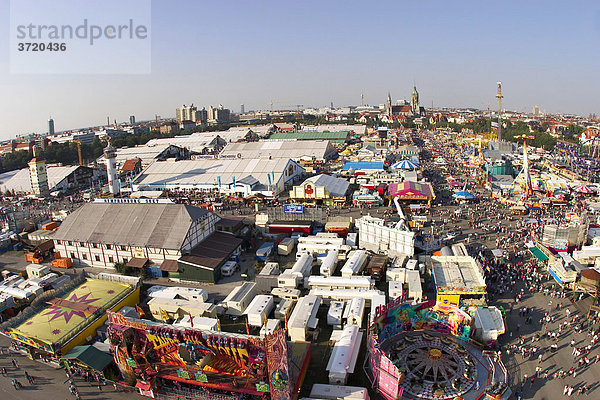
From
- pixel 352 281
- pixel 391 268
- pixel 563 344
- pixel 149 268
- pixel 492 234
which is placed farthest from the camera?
pixel 492 234

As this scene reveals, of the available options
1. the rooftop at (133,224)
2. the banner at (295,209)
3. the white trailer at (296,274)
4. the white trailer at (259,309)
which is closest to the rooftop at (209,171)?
the banner at (295,209)

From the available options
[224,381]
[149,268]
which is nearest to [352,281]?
[224,381]

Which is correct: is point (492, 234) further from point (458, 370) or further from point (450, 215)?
point (458, 370)

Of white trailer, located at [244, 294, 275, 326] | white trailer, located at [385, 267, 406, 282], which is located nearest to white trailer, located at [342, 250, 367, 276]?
white trailer, located at [385, 267, 406, 282]

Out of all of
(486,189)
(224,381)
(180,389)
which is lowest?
(180,389)

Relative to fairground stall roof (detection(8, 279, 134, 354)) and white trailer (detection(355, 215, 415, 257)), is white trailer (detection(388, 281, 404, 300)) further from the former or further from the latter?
fairground stall roof (detection(8, 279, 134, 354))

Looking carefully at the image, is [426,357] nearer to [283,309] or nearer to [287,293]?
[283,309]

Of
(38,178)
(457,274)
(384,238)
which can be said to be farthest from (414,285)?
(38,178)
